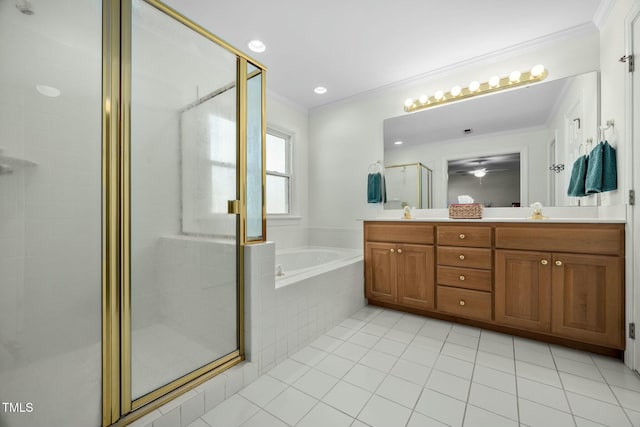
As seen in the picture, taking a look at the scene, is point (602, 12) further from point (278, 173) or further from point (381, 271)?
point (278, 173)

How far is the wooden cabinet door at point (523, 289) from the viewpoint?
1892 mm

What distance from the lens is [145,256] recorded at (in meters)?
1.19

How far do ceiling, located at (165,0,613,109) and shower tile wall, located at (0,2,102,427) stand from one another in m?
1.22

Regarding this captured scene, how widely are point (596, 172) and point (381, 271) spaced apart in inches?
67.2

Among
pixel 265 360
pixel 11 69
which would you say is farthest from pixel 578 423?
pixel 11 69

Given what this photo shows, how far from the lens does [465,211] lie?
2385 millimetres

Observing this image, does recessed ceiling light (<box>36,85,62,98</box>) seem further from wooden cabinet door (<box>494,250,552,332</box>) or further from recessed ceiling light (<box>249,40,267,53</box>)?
wooden cabinet door (<box>494,250,552,332</box>)

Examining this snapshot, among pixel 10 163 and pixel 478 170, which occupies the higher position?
pixel 478 170

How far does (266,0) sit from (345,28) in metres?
0.60

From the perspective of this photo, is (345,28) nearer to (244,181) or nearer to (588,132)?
(244,181)

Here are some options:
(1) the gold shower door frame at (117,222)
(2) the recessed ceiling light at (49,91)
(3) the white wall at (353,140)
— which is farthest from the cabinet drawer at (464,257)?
(2) the recessed ceiling light at (49,91)

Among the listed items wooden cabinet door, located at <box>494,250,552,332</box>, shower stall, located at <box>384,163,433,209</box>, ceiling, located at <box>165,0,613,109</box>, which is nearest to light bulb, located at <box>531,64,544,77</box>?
ceiling, located at <box>165,0,613,109</box>

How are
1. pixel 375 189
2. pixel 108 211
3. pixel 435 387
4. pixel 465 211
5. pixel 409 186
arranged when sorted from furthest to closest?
pixel 375 189 < pixel 409 186 < pixel 465 211 < pixel 435 387 < pixel 108 211

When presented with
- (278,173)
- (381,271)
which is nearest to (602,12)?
(381,271)
